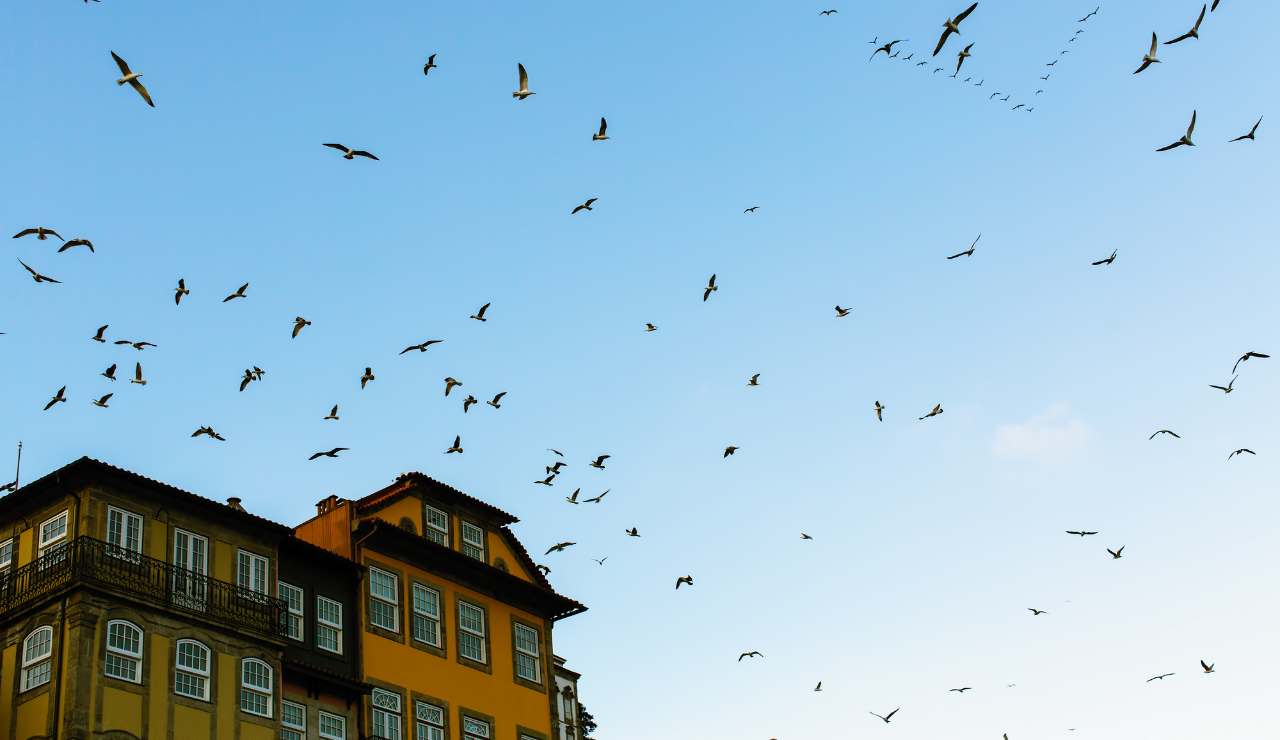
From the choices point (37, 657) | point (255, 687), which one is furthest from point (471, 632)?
point (37, 657)

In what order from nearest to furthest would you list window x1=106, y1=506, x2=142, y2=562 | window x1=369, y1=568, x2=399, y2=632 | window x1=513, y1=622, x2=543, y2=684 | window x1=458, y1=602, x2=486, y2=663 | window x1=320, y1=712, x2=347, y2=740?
window x1=106, y1=506, x2=142, y2=562, window x1=320, y1=712, x2=347, y2=740, window x1=369, y1=568, x2=399, y2=632, window x1=458, y1=602, x2=486, y2=663, window x1=513, y1=622, x2=543, y2=684

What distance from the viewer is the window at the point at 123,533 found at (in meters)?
38.2

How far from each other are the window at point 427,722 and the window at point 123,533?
10794mm

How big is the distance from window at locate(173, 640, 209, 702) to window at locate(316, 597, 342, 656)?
5.01 metres

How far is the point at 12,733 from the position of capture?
36219 millimetres

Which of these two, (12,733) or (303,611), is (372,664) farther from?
(12,733)

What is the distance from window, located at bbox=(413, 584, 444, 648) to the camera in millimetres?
47094

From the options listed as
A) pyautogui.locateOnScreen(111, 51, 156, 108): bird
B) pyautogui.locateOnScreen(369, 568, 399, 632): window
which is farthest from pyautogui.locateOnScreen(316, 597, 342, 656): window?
pyautogui.locateOnScreen(111, 51, 156, 108): bird

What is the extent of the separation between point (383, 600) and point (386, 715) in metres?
3.78

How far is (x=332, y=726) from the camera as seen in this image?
42.5 metres

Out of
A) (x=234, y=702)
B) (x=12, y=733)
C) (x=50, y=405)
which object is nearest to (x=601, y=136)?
(x=50, y=405)

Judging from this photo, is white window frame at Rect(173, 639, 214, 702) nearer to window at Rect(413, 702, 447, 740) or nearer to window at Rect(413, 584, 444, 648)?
window at Rect(413, 702, 447, 740)

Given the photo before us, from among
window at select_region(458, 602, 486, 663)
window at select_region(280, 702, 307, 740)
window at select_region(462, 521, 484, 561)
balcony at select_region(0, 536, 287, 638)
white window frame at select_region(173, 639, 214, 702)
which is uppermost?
window at select_region(462, 521, 484, 561)

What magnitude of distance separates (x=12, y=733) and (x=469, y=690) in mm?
15292
